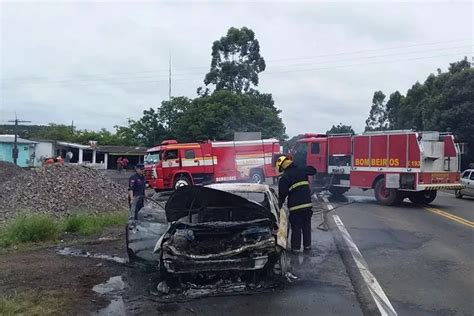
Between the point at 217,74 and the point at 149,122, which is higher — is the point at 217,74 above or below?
above

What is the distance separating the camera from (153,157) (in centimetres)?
2791

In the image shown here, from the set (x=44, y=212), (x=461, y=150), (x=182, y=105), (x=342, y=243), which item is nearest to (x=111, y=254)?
(x=342, y=243)

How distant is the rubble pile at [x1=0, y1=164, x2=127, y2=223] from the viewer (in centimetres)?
1672

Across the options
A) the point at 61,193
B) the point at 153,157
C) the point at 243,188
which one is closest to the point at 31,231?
the point at 243,188

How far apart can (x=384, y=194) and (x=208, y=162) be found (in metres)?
11.1

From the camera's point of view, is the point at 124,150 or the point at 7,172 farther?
the point at 124,150

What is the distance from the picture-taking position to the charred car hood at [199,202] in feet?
25.8

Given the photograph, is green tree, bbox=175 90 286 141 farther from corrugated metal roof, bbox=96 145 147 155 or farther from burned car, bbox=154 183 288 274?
burned car, bbox=154 183 288 274

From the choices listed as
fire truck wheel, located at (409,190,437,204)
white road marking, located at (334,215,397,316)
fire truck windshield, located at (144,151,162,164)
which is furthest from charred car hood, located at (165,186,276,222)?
fire truck windshield, located at (144,151,162,164)

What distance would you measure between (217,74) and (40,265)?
A: 4669 cm

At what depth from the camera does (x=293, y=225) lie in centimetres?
920

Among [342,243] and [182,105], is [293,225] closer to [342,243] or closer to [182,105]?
[342,243]

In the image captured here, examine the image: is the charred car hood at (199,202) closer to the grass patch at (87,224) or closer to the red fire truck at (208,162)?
the grass patch at (87,224)

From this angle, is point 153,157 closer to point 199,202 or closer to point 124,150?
point 199,202
